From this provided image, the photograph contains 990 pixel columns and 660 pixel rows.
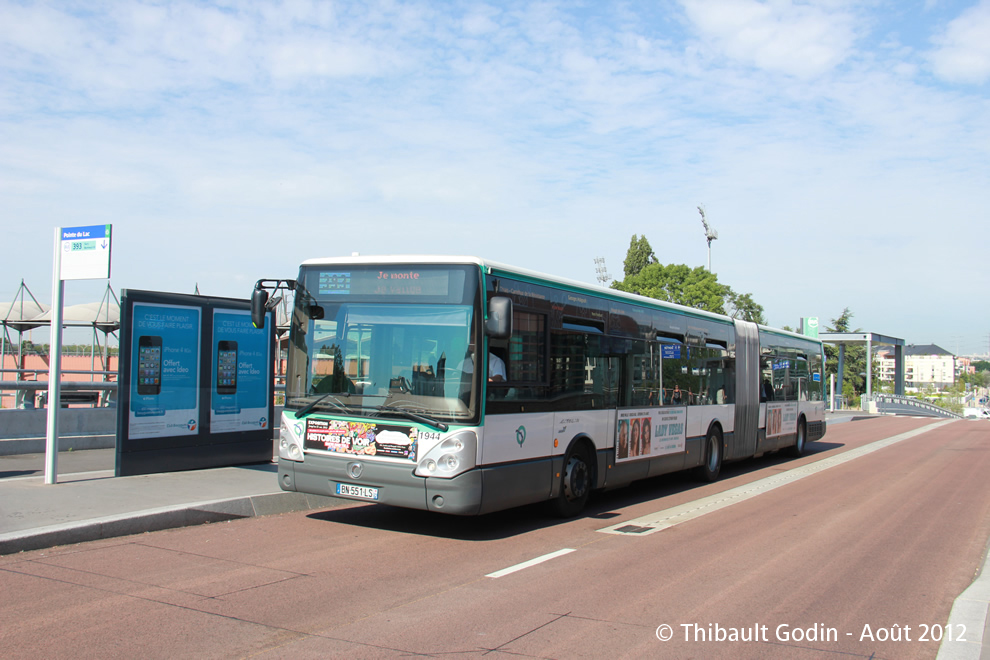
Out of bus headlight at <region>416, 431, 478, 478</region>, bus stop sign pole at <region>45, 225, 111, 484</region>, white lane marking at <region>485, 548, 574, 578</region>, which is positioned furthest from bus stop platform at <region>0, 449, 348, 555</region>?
white lane marking at <region>485, 548, 574, 578</region>

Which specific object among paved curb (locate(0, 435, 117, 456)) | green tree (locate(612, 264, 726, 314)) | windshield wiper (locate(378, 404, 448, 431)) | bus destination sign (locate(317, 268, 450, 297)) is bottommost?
paved curb (locate(0, 435, 117, 456))

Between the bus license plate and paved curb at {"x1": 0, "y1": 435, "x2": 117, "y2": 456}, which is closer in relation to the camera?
the bus license plate

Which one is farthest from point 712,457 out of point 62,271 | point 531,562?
point 62,271

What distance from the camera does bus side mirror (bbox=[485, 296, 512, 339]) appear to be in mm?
8078

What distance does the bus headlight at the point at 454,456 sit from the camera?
8055mm

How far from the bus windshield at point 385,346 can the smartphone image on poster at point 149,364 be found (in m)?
3.04

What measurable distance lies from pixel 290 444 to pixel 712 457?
881 centimetres

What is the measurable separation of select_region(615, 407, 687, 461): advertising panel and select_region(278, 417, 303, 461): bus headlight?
15.0ft

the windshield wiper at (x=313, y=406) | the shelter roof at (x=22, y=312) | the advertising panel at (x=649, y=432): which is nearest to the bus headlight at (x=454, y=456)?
the windshield wiper at (x=313, y=406)

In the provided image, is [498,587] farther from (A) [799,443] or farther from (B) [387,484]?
(A) [799,443]

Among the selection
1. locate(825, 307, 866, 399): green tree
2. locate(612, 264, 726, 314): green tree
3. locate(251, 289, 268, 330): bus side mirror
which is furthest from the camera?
locate(825, 307, 866, 399): green tree

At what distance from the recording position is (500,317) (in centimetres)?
807

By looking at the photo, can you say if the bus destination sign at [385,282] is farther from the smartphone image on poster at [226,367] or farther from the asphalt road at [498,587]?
the smartphone image on poster at [226,367]

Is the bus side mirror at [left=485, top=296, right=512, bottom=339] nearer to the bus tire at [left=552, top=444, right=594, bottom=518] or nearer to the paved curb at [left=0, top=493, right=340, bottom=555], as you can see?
the bus tire at [left=552, top=444, right=594, bottom=518]
